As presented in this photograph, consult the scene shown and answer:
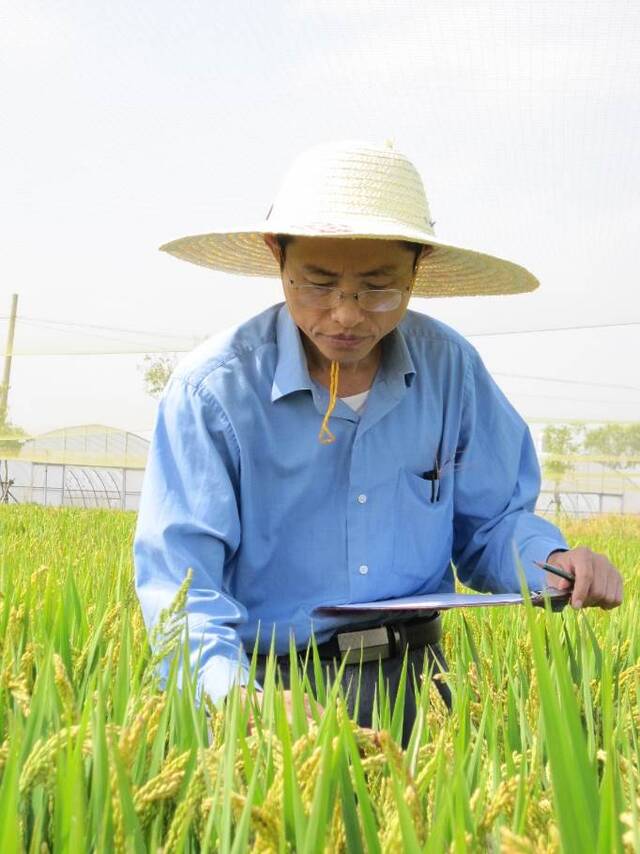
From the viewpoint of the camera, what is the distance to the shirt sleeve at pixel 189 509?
74.6 inches

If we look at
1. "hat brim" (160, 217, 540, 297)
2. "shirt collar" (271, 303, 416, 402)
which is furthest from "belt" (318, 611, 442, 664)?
"hat brim" (160, 217, 540, 297)

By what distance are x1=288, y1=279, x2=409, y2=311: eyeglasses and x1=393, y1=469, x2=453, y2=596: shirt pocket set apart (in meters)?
0.41

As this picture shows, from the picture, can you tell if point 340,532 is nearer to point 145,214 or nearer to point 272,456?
point 272,456

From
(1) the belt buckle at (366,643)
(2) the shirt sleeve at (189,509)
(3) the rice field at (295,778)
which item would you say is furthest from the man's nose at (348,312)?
(3) the rice field at (295,778)

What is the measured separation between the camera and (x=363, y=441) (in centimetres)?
219

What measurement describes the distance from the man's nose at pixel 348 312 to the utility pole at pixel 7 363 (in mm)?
15879

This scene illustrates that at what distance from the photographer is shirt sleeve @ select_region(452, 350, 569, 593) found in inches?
90.9

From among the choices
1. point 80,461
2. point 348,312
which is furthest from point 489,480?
point 80,461

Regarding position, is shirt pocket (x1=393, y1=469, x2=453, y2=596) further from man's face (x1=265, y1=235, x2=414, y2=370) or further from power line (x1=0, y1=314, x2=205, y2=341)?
power line (x1=0, y1=314, x2=205, y2=341)

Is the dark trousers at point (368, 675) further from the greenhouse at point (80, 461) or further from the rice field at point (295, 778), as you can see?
the greenhouse at point (80, 461)

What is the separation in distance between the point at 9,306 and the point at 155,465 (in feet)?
60.1

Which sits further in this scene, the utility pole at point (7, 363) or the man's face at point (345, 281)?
the utility pole at point (7, 363)

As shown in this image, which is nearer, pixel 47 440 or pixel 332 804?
pixel 332 804

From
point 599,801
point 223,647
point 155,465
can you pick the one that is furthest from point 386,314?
point 599,801
